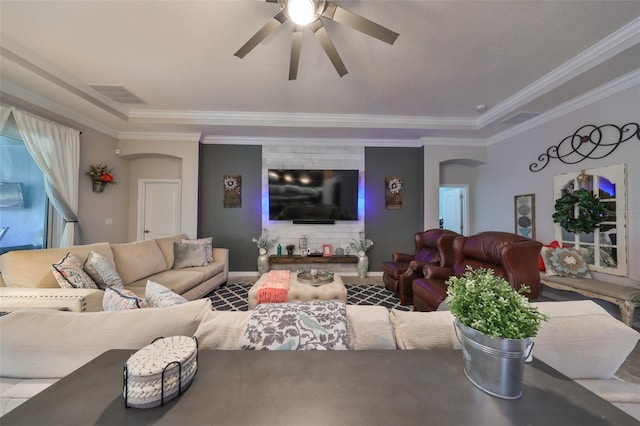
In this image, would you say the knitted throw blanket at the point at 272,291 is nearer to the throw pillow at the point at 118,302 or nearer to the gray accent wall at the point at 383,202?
the throw pillow at the point at 118,302

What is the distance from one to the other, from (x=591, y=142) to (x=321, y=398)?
417cm

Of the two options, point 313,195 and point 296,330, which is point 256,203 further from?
point 296,330

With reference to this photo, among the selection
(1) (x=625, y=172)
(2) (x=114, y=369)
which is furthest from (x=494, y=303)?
(1) (x=625, y=172)

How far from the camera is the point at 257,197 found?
4.40 meters

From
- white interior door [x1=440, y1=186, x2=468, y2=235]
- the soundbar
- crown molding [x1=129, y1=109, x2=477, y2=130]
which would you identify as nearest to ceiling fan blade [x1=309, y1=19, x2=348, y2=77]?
crown molding [x1=129, y1=109, x2=477, y2=130]

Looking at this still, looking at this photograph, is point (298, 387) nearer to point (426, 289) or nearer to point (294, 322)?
point (294, 322)

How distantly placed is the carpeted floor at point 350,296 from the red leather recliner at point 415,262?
0.14m

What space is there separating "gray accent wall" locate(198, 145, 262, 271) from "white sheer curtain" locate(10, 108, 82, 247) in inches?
66.4

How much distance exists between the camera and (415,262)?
2904mm

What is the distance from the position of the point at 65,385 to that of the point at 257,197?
12.8 feet

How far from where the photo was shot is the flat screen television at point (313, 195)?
4.27 meters

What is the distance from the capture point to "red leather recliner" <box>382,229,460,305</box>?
288cm

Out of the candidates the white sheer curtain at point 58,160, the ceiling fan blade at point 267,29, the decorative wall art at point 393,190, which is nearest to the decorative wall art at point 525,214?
the decorative wall art at point 393,190

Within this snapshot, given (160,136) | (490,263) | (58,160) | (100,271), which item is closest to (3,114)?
(58,160)
